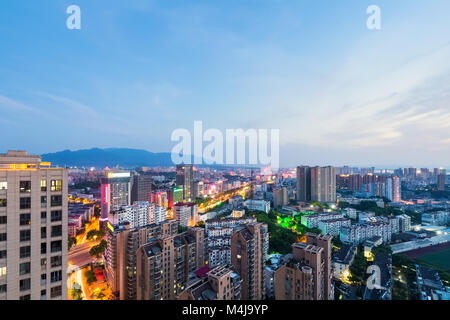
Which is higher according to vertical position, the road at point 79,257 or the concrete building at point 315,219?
the concrete building at point 315,219

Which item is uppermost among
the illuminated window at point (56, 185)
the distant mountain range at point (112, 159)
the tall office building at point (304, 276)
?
the distant mountain range at point (112, 159)

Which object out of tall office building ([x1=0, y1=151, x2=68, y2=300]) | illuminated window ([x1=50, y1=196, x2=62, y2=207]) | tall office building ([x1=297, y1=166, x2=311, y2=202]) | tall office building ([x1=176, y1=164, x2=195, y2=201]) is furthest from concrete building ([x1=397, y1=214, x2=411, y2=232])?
illuminated window ([x1=50, y1=196, x2=62, y2=207])

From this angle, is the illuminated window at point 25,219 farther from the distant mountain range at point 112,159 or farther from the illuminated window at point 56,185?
the distant mountain range at point 112,159

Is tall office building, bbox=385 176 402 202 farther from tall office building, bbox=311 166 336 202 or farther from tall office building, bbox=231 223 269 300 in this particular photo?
tall office building, bbox=231 223 269 300

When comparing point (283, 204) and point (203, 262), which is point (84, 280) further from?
point (283, 204)

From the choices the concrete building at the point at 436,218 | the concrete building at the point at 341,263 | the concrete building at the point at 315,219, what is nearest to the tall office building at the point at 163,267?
the concrete building at the point at 341,263
